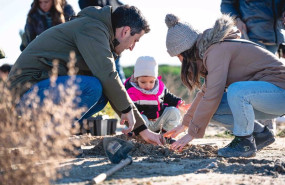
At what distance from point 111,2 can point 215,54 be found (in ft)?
10.7

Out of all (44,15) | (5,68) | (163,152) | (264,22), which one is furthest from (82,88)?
(5,68)

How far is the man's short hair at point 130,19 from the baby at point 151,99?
2010mm

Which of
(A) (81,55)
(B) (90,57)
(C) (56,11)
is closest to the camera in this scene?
(B) (90,57)

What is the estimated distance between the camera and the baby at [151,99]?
5.92m

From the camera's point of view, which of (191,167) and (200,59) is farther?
(200,59)

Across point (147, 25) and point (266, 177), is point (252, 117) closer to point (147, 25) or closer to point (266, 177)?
point (266, 177)

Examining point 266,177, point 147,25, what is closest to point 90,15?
point 147,25

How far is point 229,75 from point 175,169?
1.19 meters

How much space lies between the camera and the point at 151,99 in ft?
19.5

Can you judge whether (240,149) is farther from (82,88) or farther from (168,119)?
(168,119)

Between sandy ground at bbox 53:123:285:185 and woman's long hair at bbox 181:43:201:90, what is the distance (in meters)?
0.67

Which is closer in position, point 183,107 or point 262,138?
point 262,138

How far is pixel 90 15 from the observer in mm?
4012

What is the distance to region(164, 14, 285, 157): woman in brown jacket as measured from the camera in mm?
3836
